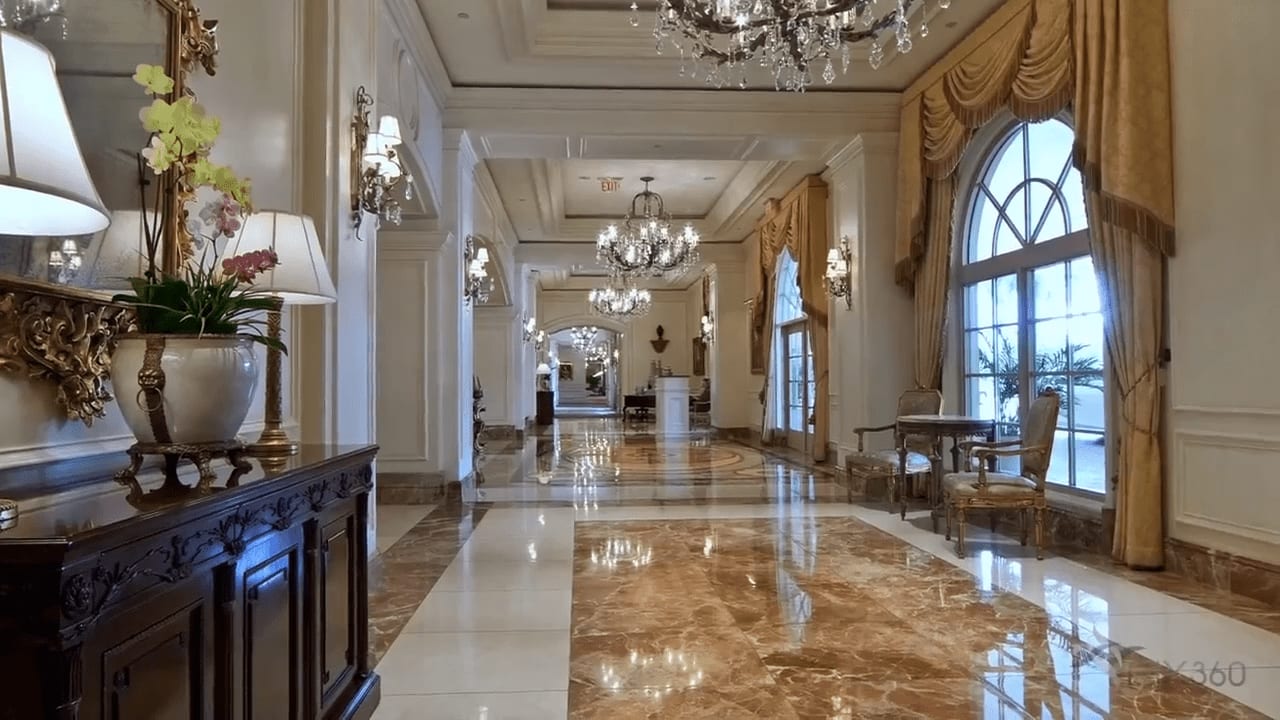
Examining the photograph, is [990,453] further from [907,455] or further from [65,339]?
[65,339]

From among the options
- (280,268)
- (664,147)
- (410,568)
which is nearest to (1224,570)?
(410,568)

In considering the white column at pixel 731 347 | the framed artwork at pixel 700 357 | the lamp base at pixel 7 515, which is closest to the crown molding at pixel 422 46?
the lamp base at pixel 7 515

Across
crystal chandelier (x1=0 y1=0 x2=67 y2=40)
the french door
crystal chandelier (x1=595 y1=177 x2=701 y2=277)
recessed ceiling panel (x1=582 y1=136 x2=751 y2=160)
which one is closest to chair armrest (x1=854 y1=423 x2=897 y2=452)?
recessed ceiling panel (x1=582 y1=136 x2=751 y2=160)

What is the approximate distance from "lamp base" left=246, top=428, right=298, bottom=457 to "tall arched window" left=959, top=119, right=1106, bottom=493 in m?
5.21

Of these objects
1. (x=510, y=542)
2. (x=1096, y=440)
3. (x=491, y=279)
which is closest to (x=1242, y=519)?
(x=1096, y=440)

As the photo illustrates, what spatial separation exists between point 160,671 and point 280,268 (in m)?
1.28

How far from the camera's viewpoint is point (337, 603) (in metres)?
2.35

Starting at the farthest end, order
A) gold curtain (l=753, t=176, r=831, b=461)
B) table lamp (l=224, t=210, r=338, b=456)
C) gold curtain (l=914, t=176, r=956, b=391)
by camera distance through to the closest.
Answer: gold curtain (l=753, t=176, r=831, b=461), gold curtain (l=914, t=176, r=956, b=391), table lamp (l=224, t=210, r=338, b=456)

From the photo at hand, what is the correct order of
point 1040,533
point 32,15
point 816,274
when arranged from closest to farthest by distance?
point 32,15 < point 1040,533 < point 816,274

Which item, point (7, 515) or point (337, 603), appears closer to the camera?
point (7, 515)

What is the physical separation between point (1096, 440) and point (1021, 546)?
3.04 feet

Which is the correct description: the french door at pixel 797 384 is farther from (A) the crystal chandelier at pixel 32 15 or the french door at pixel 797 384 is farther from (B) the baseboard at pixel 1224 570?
(A) the crystal chandelier at pixel 32 15

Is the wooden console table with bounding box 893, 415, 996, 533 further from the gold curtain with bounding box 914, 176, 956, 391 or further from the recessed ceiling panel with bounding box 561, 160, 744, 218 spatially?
the recessed ceiling panel with bounding box 561, 160, 744, 218

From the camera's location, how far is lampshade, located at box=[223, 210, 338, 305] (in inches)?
89.4
